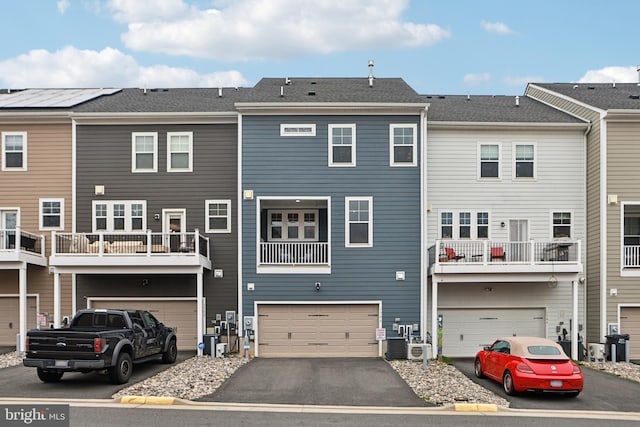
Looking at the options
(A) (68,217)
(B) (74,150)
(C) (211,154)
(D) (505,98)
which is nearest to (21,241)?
(A) (68,217)

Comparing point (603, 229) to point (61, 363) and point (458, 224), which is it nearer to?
point (458, 224)

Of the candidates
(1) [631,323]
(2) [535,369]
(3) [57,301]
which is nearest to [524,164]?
(1) [631,323]

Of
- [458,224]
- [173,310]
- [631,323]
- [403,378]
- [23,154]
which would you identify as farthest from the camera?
[458,224]

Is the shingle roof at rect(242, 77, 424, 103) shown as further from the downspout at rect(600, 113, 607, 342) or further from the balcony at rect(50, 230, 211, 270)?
the downspout at rect(600, 113, 607, 342)

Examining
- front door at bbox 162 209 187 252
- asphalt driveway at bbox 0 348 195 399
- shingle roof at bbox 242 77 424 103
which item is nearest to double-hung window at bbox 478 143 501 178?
shingle roof at bbox 242 77 424 103

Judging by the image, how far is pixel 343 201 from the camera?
23641 mm

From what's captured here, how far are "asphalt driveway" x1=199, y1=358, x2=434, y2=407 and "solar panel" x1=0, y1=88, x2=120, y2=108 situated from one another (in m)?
12.4

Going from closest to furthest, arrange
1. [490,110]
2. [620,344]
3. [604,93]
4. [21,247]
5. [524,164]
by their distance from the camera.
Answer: [620,344]
[21,247]
[524,164]
[490,110]
[604,93]

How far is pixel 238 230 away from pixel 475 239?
839 centimetres

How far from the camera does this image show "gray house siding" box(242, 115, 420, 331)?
23.4 meters

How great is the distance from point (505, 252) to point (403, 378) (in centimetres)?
766

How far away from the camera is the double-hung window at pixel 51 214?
24.4 metres

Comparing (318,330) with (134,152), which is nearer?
(318,330)

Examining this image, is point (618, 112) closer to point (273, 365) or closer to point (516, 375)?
point (516, 375)
